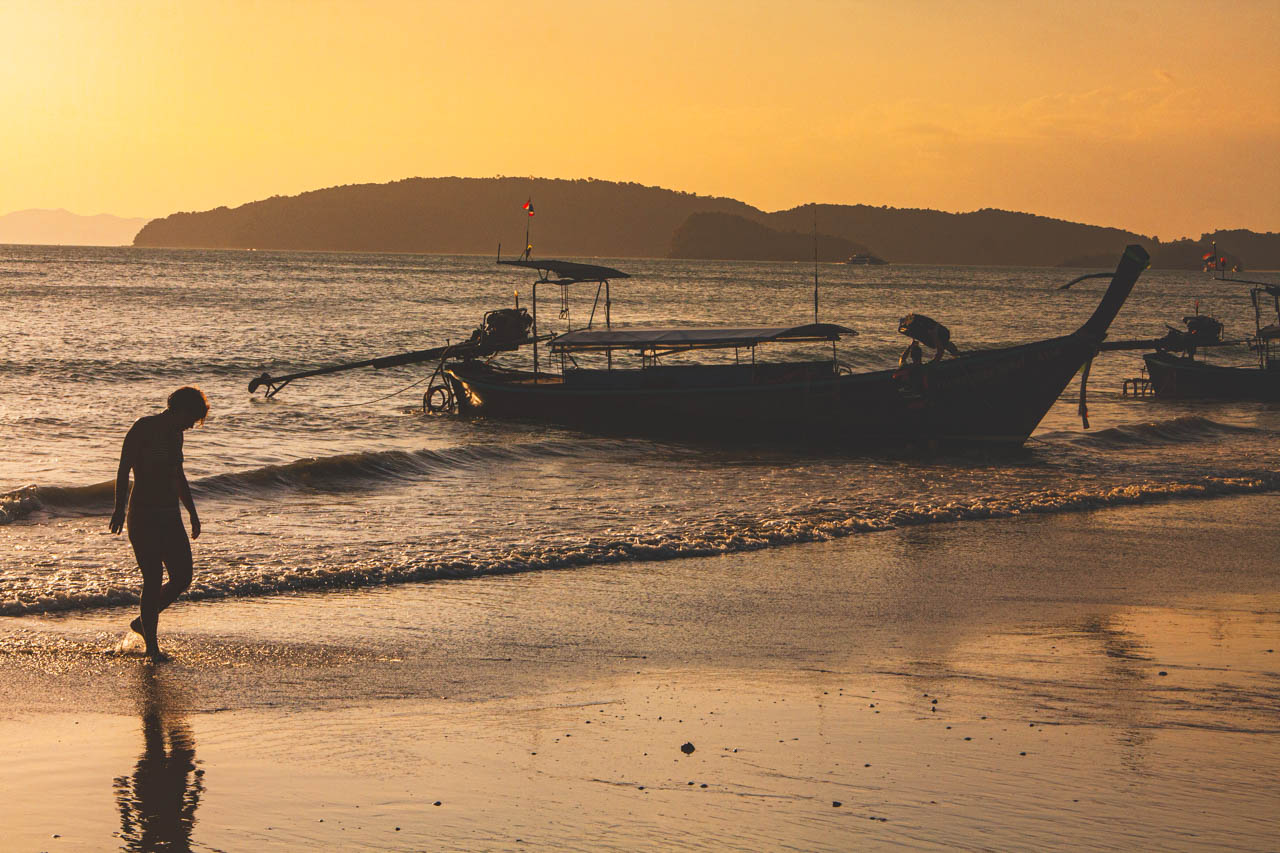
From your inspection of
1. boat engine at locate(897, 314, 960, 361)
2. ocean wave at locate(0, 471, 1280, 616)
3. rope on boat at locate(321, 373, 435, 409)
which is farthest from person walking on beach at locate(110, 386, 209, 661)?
rope on boat at locate(321, 373, 435, 409)

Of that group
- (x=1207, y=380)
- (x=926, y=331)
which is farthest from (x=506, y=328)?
(x=1207, y=380)

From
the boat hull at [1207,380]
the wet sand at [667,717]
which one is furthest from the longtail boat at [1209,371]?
the wet sand at [667,717]

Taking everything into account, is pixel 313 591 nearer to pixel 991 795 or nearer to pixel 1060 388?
pixel 991 795

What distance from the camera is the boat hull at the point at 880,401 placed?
81.2 feet

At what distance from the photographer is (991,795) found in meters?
5.73

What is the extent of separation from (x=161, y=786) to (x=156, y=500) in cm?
316

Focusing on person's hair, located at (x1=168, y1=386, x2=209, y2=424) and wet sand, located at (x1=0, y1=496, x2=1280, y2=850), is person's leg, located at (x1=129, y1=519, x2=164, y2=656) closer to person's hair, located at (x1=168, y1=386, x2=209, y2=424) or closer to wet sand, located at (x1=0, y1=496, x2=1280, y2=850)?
wet sand, located at (x1=0, y1=496, x2=1280, y2=850)

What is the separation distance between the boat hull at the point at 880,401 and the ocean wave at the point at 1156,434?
247cm

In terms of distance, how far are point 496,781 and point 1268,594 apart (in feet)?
26.6

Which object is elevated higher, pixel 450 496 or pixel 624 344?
pixel 624 344

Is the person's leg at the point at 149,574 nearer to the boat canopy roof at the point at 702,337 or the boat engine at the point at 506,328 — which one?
the boat canopy roof at the point at 702,337

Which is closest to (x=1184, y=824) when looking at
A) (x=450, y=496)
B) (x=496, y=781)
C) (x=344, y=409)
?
(x=496, y=781)

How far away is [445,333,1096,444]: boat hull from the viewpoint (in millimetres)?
24750

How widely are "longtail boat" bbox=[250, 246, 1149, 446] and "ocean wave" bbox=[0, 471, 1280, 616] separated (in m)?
5.95
